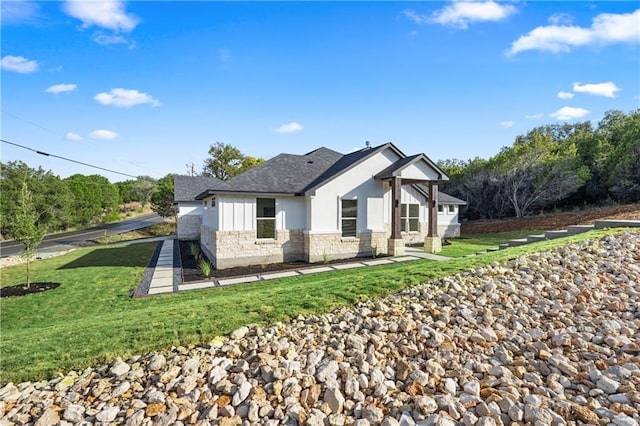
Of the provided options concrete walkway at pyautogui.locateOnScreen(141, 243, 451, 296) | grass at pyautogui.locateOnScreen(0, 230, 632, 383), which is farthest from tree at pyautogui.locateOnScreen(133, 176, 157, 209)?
grass at pyautogui.locateOnScreen(0, 230, 632, 383)

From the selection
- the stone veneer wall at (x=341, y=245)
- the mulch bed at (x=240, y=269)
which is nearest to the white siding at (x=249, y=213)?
the stone veneer wall at (x=341, y=245)

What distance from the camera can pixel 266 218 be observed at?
11133 mm

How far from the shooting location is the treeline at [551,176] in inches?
768

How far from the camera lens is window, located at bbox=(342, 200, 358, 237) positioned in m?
12.0

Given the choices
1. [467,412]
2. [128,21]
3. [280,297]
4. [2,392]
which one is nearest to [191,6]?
[128,21]

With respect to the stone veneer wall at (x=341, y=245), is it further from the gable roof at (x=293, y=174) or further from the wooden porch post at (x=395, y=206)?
the gable roof at (x=293, y=174)

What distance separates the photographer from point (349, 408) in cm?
248

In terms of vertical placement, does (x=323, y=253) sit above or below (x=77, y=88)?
below

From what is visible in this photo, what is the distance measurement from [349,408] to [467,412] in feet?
3.02

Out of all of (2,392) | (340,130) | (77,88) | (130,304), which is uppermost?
(77,88)

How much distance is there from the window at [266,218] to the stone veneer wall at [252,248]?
253 mm

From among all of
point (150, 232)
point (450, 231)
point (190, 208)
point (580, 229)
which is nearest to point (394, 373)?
point (580, 229)

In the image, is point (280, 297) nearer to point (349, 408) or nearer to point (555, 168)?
point (349, 408)

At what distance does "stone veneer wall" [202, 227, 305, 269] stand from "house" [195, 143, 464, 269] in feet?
0.11
